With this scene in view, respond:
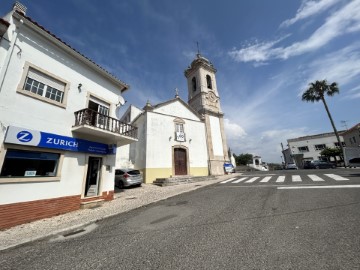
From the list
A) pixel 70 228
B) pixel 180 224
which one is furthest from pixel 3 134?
pixel 180 224

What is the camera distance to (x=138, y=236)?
4.30 m

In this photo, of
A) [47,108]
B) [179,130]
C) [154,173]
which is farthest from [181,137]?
[47,108]

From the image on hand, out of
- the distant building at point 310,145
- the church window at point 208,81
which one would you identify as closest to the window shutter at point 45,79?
the church window at point 208,81

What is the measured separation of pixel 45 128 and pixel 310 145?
2030 inches

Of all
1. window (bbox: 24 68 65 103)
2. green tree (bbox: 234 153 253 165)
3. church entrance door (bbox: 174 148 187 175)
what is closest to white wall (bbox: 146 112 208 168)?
church entrance door (bbox: 174 148 187 175)

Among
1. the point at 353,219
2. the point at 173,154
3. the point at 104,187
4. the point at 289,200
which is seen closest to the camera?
the point at 353,219

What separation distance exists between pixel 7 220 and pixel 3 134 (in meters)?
2.82

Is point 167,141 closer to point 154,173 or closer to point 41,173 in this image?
point 154,173

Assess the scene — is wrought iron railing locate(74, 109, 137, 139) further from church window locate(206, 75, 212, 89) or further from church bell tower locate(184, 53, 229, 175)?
church window locate(206, 75, 212, 89)

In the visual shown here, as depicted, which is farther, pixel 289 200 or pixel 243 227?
pixel 289 200

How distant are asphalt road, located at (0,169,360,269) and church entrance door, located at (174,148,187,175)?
41.8ft

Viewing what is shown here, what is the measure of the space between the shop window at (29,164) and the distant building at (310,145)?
49.1 metres

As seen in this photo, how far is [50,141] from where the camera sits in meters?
6.81

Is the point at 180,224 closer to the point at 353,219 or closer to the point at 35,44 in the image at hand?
the point at 353,219
